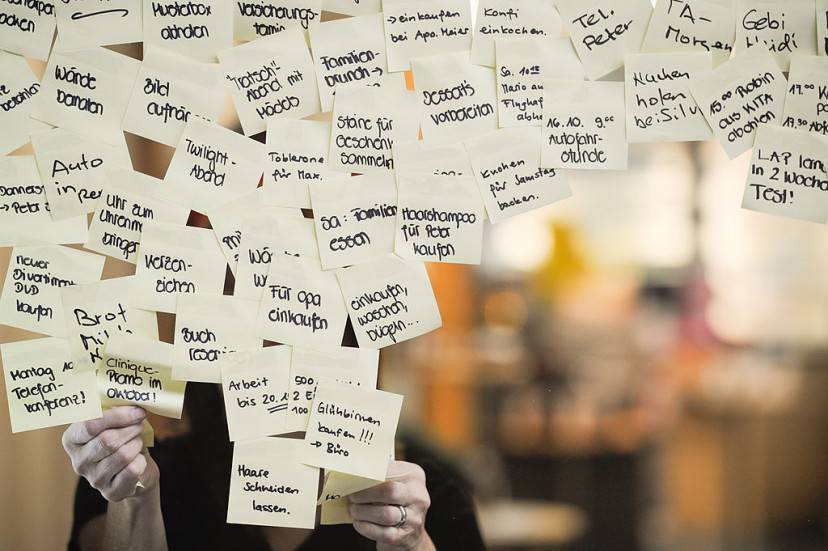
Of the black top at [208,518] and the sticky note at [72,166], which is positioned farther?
the black top at [208,518]

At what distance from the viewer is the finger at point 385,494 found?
81cm

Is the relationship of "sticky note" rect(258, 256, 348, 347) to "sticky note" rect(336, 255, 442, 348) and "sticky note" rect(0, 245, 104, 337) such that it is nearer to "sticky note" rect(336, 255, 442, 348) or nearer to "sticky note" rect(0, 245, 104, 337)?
"sticky note" rect(336, 255, 442, 348)

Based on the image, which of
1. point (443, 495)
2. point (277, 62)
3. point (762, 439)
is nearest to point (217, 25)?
point (277, 62)

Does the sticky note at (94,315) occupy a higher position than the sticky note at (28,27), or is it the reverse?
the sticky note at (28,27)

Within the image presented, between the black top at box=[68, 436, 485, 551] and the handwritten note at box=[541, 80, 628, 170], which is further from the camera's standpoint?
the black top at box=[68, 436, 485, 551]

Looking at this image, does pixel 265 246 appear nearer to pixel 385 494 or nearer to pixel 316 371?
pixel 316 371

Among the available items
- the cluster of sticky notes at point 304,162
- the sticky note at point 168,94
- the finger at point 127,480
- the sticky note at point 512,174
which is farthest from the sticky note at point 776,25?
the finger at point 127,480

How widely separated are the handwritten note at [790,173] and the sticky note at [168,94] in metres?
0.61

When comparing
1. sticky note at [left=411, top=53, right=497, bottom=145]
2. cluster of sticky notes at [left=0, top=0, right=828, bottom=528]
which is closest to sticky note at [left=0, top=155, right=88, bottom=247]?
cluster of sticky notes at [left=0, top=0, right=828, bottom=528]

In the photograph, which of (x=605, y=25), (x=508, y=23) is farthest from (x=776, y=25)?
(x=508, y=23)

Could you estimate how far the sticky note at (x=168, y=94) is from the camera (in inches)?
31.2

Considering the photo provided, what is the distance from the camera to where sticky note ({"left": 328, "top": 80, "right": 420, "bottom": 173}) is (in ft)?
2.62

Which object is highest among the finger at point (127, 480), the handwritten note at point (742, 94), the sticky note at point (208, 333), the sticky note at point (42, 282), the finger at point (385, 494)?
the handwritten note at point (742, 94)

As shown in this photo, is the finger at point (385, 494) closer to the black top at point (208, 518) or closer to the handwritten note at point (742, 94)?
the black top at point (208, 518)
